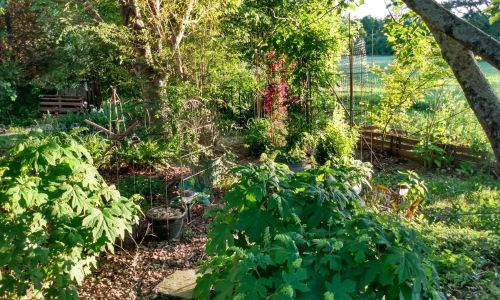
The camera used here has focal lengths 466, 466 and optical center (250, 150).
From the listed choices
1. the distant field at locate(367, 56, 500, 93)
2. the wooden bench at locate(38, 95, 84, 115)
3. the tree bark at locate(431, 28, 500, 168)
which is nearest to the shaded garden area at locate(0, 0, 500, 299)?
the tree bark at locate(431, 28, 500, 168)

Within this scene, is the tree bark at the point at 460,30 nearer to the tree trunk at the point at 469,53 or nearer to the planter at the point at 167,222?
the tree trunk at the point at 469,53

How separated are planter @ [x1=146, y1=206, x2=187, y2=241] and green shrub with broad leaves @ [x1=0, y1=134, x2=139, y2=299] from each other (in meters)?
1.45

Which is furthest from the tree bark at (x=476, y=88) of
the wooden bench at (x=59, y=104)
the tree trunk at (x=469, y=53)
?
the wooden bench at (x=59, y=104)

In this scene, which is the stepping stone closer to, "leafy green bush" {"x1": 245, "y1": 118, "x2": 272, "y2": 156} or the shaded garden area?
the shaded garden area

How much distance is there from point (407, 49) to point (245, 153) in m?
5.06

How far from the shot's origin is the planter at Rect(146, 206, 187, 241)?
4.77m

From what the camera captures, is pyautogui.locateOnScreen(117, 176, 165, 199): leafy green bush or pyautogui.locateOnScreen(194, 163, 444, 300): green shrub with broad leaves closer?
pyautogui.locateOnScreen(194, 163, 444, 300): green shrub with broad leaves

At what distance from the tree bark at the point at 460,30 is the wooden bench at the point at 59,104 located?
14199 millimetres

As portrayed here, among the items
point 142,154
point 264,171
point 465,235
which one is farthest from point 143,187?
point 264,171

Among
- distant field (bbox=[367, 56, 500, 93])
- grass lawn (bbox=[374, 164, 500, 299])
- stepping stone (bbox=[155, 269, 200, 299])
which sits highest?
distant field (bbox=[367, 56, 500, 93])

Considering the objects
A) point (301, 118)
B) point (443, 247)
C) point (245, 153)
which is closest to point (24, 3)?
point (245, 153)

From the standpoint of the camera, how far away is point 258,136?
340 inches

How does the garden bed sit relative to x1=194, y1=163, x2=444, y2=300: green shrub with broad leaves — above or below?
below

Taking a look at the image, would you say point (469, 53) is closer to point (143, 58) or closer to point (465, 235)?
point (465, 235)
